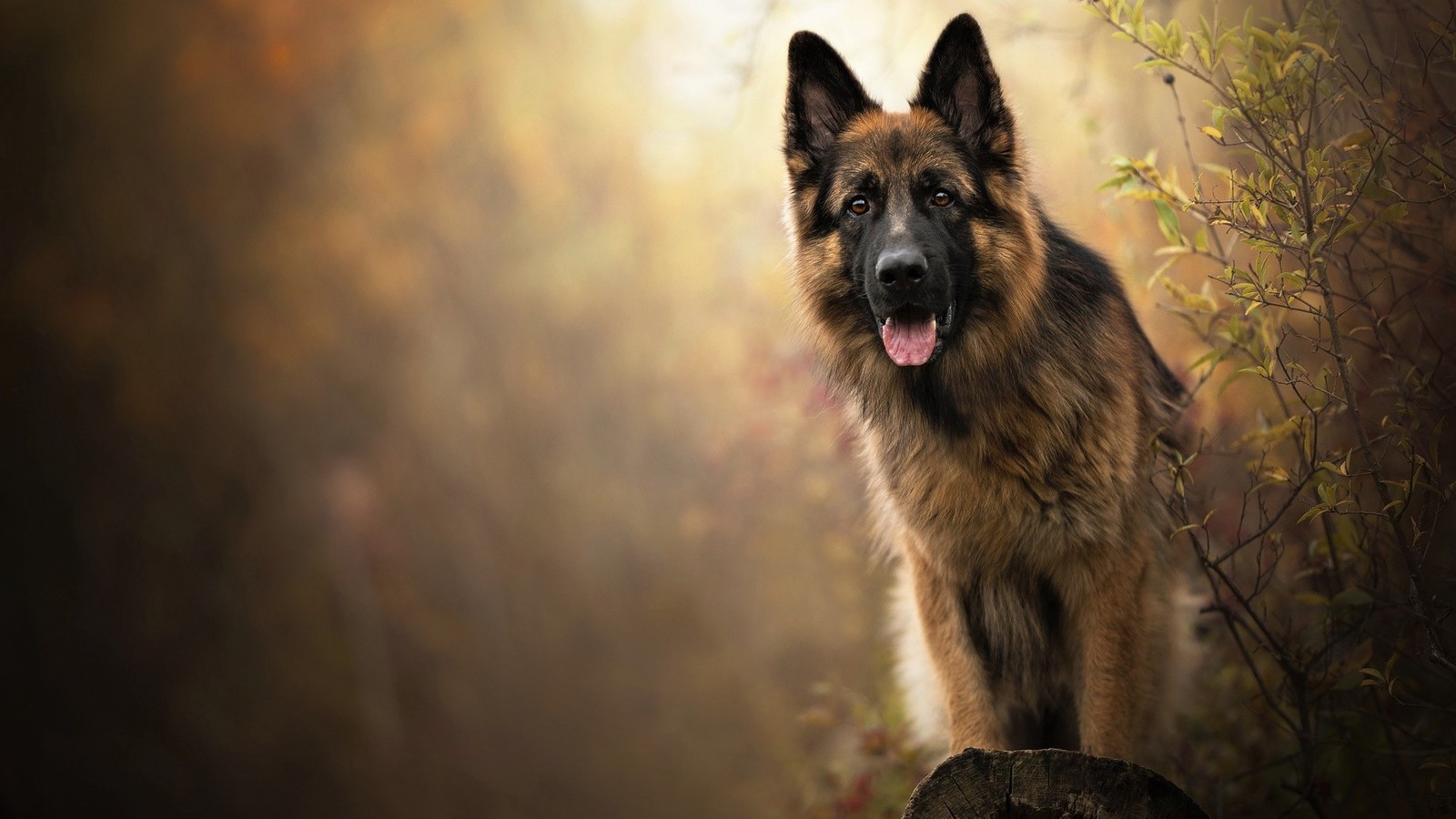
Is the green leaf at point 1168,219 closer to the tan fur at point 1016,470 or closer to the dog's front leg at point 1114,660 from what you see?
the tan fur at point 1016,470

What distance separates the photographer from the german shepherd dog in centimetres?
294

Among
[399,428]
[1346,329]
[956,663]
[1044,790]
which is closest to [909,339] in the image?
[956,663]

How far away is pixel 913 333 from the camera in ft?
9.53

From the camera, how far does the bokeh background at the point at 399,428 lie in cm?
1011

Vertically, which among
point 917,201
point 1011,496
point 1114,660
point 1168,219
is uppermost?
point 917,201

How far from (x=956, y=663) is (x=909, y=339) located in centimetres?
118

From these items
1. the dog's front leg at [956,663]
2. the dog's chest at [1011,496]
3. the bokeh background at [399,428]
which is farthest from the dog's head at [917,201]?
the bokeh background at [399,428]

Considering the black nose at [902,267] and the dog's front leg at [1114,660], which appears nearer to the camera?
the black nose at [902,267]

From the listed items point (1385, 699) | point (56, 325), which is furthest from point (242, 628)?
point (1385, 699)

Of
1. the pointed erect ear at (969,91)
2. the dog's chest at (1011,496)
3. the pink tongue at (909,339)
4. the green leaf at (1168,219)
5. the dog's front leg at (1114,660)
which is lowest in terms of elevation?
the dog's front leg at (1114,660)

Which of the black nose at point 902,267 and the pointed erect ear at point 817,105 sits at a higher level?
the pointed erect ear at point 817,105

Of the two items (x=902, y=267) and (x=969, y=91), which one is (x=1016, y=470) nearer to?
(x=902, y=267)

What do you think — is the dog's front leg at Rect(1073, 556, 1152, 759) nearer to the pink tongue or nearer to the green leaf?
the pink tongue

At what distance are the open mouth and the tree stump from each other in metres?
1.20
